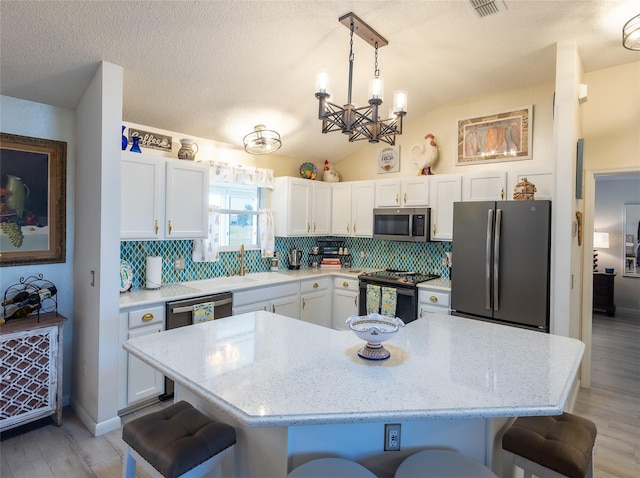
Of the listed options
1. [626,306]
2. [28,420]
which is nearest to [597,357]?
[626,306]

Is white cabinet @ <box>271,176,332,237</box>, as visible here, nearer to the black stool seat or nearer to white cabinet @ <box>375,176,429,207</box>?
white cabinet @ <box>375,176,429,207</box>

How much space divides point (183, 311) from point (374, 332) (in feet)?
6.71

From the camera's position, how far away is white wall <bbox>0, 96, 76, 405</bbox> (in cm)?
279

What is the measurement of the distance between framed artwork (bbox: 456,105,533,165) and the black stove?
1.37 m

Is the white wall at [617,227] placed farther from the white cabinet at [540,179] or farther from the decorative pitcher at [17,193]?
the decorative pitcher at [17,193]

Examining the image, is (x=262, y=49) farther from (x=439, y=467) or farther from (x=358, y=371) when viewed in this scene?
(x=439, y=467)

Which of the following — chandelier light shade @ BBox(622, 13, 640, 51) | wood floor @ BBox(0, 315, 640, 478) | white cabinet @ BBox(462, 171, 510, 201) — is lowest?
wood floor @ BBox(0, 315, 640, 478)

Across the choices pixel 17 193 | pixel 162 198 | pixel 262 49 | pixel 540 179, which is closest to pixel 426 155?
pixel 540 179

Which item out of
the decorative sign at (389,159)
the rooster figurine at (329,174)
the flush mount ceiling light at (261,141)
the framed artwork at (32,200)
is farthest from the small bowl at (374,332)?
the rooster figurine at (329,174)

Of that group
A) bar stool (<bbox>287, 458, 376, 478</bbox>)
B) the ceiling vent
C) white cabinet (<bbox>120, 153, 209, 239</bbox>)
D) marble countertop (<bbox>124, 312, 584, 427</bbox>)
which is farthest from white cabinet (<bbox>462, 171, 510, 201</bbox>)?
bar stool (<bbox>287, 458, 376, 478</bbox>)

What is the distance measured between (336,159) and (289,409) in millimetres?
4428

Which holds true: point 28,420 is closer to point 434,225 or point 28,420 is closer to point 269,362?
point 269,362

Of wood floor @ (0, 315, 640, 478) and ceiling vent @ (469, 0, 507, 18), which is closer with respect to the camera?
wood floor @ (0, 315, 640, 478)

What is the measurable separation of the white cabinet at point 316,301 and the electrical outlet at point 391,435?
9.33 feet
